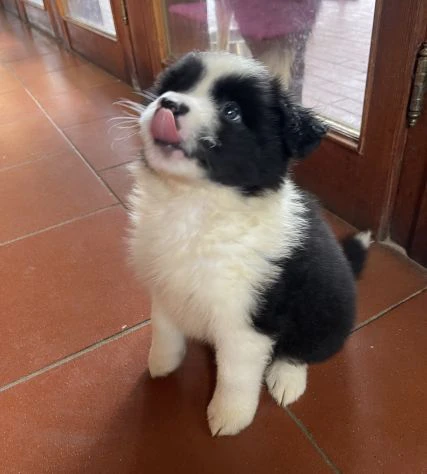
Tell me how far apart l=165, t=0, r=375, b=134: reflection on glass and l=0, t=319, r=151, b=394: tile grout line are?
886mm

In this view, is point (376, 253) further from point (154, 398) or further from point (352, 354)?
point (154, 398)

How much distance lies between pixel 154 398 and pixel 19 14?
538 centimetres

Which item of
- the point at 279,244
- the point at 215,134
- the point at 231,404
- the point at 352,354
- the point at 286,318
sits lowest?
the point at 352,354

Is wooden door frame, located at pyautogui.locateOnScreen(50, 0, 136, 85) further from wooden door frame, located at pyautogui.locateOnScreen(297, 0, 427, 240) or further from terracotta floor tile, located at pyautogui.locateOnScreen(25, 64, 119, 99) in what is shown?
wooden door frame, located at pyautogui.locateOnScreen(297, 0, 427, 240)

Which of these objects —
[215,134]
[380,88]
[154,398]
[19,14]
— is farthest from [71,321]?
[19,14]

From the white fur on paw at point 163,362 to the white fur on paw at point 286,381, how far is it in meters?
0.24

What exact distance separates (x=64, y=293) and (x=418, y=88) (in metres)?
1.19

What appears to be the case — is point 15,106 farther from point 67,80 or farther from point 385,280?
point 385,280

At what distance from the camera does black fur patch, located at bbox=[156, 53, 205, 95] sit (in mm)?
847

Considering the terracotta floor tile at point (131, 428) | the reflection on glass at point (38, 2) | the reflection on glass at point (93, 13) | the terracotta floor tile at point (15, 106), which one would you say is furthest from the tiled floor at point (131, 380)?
the reflection on glass at point (38, 2)

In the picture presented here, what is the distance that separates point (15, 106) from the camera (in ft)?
9.37

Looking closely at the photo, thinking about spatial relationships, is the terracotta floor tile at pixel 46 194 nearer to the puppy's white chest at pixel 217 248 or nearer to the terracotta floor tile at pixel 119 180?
the terracotta floor tile at pixel 119 180

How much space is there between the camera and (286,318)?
965mm

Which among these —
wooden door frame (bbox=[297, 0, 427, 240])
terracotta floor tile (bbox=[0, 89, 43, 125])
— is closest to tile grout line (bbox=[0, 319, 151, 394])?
wooden door frame (bbox=[297, 0, 427, 240])
